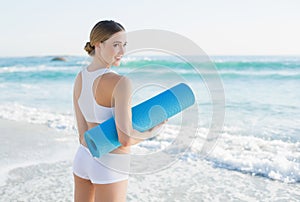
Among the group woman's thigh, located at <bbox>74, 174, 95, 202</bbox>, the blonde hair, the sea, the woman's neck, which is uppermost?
the blonde hair

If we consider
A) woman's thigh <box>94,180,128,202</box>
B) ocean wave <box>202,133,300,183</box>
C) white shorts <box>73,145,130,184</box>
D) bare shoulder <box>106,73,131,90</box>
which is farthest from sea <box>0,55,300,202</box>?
woman's thigh <box>94,180,128,202</box>

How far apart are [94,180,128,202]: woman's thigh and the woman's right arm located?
0.23m

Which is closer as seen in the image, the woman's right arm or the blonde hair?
the woman's right arm

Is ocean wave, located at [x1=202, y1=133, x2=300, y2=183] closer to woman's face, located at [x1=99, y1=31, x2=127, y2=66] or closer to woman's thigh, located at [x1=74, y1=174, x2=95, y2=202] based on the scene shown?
woman's thigh, located at [x1=74, y1=174, x2=95, y2=202]

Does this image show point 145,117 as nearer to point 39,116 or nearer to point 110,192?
point 110,192

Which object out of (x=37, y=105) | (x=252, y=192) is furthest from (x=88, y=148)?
(x=37, y=105)

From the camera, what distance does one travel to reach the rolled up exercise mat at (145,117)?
1477 millimetres

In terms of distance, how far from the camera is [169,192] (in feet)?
10.0

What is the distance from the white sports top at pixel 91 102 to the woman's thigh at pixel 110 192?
0.96ft

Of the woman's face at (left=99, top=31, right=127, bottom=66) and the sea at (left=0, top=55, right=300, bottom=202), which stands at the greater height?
the woman's face at (left=99, top=31, right=127, bottom=66)

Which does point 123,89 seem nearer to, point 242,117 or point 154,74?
point 154,74

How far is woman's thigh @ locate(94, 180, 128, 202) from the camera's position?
63.1 inches

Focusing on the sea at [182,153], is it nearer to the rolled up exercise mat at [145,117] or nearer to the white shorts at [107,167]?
the rolled up exercise mat at [145,117]

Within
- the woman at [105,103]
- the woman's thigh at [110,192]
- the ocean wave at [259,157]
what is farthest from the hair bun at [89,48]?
the ocean wave at [259,157]
